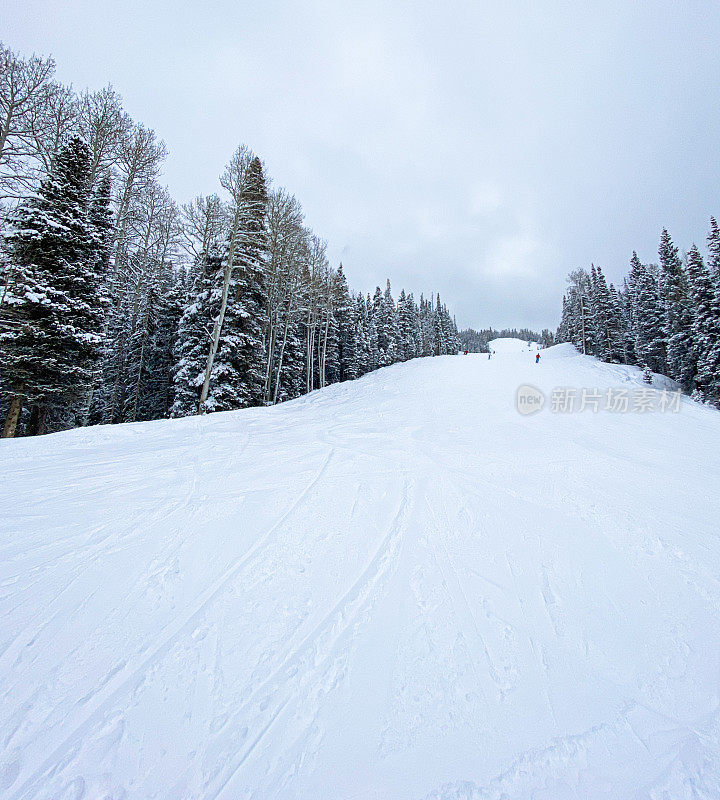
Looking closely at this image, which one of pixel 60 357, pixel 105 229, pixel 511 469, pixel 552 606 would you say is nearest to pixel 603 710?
pixel 552 606

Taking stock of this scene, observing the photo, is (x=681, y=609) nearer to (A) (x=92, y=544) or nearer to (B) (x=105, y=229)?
(A) (x=92, y=544)

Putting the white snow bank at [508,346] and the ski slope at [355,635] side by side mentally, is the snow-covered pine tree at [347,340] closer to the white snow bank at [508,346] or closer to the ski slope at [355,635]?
the ski slope at [355,635]

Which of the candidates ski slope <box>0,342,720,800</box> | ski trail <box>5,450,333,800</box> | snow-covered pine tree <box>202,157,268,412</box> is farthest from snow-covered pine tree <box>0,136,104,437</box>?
ski trail <box>5,450,333,800</box>

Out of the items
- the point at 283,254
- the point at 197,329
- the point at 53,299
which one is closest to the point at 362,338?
the point at 283,254

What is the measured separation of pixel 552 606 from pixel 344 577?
6.52 feet

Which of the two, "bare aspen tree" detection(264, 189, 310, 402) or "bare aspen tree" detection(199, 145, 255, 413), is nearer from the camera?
"bare aspen tree" detection(199, 145, 255, 413)

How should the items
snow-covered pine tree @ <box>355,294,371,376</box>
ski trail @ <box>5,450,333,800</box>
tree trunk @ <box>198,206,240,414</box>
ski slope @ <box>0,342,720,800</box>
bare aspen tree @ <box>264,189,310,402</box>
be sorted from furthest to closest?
snow-covered pine tree @ <box>355,294,371,376</box>, bare aspen tree @ <box>264,189,310,402</box>, tree trunk @ <box>198,206,240,414</box>, ski slope @ <box>0,342,720,800</box>, ski trail @ <box>5,450,333,800</box>

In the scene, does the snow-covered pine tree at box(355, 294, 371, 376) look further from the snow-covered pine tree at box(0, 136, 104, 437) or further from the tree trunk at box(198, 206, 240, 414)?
the snow-covered pine tree at box(0, 136, 104, 437)

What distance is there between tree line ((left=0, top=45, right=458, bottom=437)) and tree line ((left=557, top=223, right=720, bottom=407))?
25791mm

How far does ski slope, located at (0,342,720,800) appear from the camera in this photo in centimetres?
180

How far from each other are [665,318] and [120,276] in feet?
140

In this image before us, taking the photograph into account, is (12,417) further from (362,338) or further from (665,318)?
(665,318)

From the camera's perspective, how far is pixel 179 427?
9438mm

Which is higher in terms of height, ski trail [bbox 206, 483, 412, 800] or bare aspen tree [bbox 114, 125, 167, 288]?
bare aspen tree [bbox 114, 125, 167, 288]
